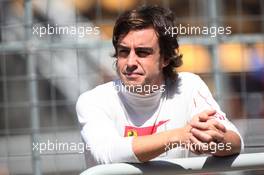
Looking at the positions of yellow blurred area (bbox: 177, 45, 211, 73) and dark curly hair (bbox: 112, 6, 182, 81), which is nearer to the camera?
dark curly hair (bbox: 112, 6, 182, 81)

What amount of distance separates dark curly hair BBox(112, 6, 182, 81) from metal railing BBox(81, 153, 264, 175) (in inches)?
14.9

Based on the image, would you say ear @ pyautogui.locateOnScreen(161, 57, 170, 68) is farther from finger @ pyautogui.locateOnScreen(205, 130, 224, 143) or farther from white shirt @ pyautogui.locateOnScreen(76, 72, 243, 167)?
finger @ pyautogui.locateOnScreen(205, 130, 224, 143)

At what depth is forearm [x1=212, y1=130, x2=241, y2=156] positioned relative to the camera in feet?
5.53

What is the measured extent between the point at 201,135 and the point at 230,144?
10 cm

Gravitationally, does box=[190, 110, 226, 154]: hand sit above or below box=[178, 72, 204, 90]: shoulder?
below

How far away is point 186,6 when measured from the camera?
3.72 m

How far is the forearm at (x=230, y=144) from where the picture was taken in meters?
1.69

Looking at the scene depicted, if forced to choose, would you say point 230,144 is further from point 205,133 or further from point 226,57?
point 226,57

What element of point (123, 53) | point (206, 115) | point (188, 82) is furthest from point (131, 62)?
point (206, 115)

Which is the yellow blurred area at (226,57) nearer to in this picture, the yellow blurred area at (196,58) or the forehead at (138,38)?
the yellow blurred area at (196,58)

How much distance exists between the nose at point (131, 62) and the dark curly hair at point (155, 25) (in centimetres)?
6

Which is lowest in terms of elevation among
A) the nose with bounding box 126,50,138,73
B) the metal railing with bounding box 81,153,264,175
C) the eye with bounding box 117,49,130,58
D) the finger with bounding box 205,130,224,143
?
the metal railing with bounding box 81,153,264,175

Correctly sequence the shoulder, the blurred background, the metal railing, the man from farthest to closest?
1. the blurred background
2. the shoulder
3. the man
4. the metal railing

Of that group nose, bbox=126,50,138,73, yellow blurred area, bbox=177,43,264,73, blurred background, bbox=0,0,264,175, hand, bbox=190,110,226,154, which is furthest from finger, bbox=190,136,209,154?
yellow blurred area, bbox=177,43,264,73
